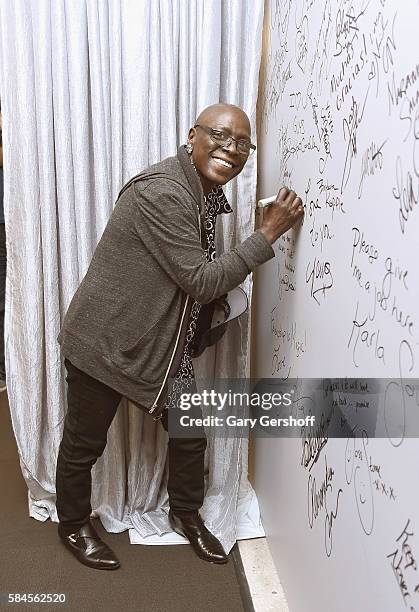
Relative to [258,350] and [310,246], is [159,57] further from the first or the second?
[258,350]

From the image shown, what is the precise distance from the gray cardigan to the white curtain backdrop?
28 centimetres

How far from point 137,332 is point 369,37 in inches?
37.2

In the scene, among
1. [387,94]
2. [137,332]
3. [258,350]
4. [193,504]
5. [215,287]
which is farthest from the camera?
[258,350]

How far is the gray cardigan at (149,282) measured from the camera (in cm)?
167

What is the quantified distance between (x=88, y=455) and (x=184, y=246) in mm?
721

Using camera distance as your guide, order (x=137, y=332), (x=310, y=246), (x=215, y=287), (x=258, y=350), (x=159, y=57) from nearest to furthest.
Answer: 1. (x=310, y=246)
2. (x=215, y=287)
3. (x=137, y=332)
4. (x=159, y=57)
5. (x=258, y=350)

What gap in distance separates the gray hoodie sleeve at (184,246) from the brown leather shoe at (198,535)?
78 cm

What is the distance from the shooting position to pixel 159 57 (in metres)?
1.97

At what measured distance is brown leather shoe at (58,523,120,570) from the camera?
76.6 inches

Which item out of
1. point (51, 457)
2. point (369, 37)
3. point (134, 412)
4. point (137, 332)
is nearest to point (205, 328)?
point (137, 332)

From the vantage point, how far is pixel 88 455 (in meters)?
1.97
